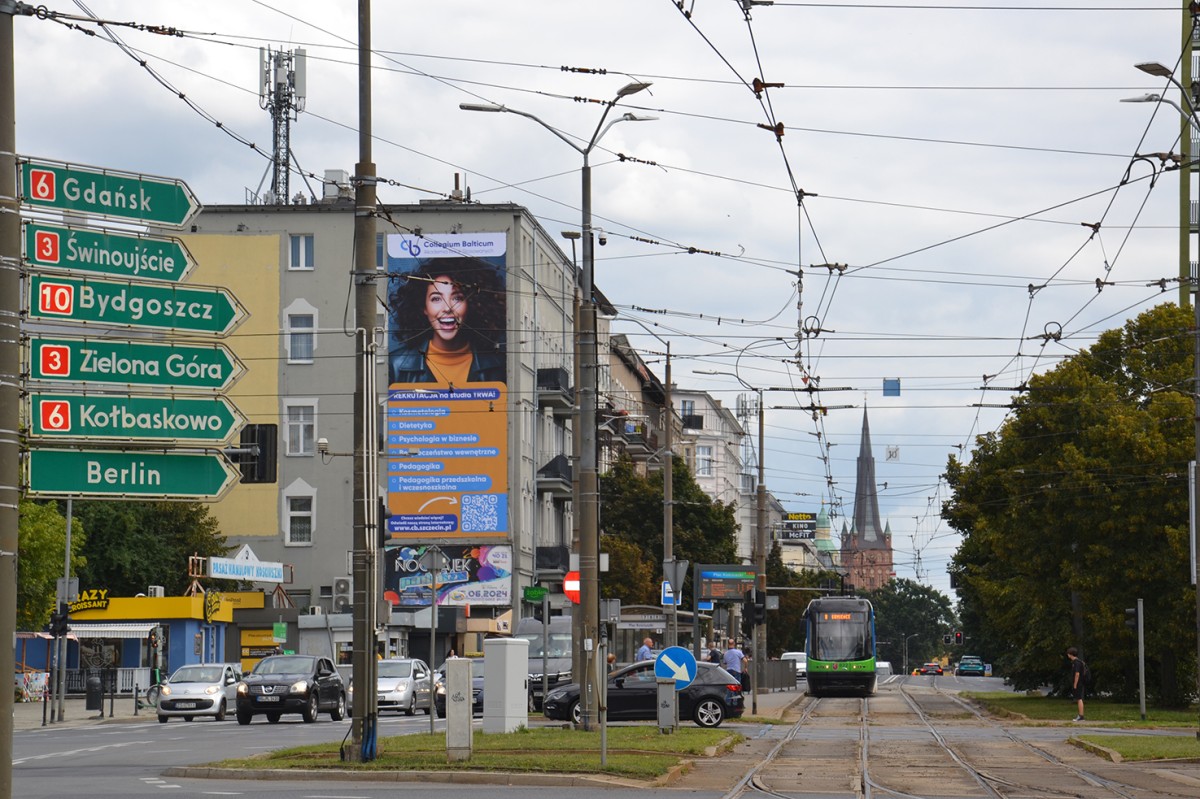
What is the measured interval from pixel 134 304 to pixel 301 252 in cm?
6047

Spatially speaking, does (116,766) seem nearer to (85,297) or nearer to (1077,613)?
(85,297)

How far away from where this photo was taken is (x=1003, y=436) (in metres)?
47.5

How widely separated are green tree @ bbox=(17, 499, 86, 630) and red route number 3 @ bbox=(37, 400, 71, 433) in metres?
48.4

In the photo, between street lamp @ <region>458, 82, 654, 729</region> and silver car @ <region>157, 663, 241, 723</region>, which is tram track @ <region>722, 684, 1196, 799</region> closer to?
street lamp @ <region>458, 82, 654, 729</region>

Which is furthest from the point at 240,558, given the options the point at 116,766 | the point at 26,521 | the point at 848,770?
the point at 848,770

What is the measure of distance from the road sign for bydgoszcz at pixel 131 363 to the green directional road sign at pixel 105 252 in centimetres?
53

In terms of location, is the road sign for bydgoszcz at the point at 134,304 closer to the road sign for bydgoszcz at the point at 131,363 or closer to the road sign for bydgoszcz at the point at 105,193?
the road sign for bydgoszcz at the point at 131,363

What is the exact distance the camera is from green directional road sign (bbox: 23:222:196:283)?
10859 mm

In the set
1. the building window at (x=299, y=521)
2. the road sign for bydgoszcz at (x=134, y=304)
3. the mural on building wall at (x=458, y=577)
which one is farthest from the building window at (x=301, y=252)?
the road sign for bydgoszcz at (x=134, y=304)

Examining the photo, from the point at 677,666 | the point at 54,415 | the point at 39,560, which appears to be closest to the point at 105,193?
the point at 54,415

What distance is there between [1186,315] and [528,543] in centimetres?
3321

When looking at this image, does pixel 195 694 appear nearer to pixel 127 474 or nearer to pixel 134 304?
pixel 127 474

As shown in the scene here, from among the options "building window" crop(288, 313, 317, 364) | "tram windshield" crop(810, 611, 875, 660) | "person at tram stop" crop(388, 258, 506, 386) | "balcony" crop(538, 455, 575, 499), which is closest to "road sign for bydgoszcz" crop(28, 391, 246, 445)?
"tram windshield" crop(810, 611, 875, 660)

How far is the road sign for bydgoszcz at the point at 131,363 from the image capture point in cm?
1123
